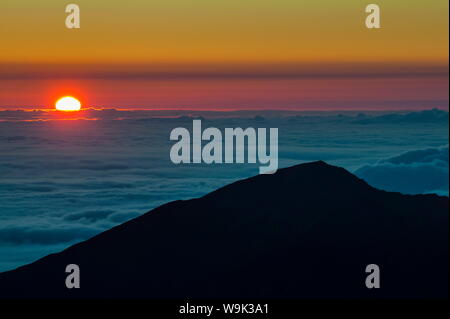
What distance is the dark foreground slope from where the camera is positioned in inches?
1032

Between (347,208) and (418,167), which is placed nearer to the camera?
(347,208)

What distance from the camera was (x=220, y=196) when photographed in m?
30.8

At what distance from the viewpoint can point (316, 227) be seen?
2845 cm

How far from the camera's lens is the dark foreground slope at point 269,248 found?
26.2m

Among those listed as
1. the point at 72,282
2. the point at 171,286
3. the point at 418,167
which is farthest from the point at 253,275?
the point at 418,167

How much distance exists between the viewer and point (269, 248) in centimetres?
2761

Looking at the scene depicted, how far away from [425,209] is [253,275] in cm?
920

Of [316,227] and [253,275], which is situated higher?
[316,227]

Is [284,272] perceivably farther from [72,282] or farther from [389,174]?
[389,174]
